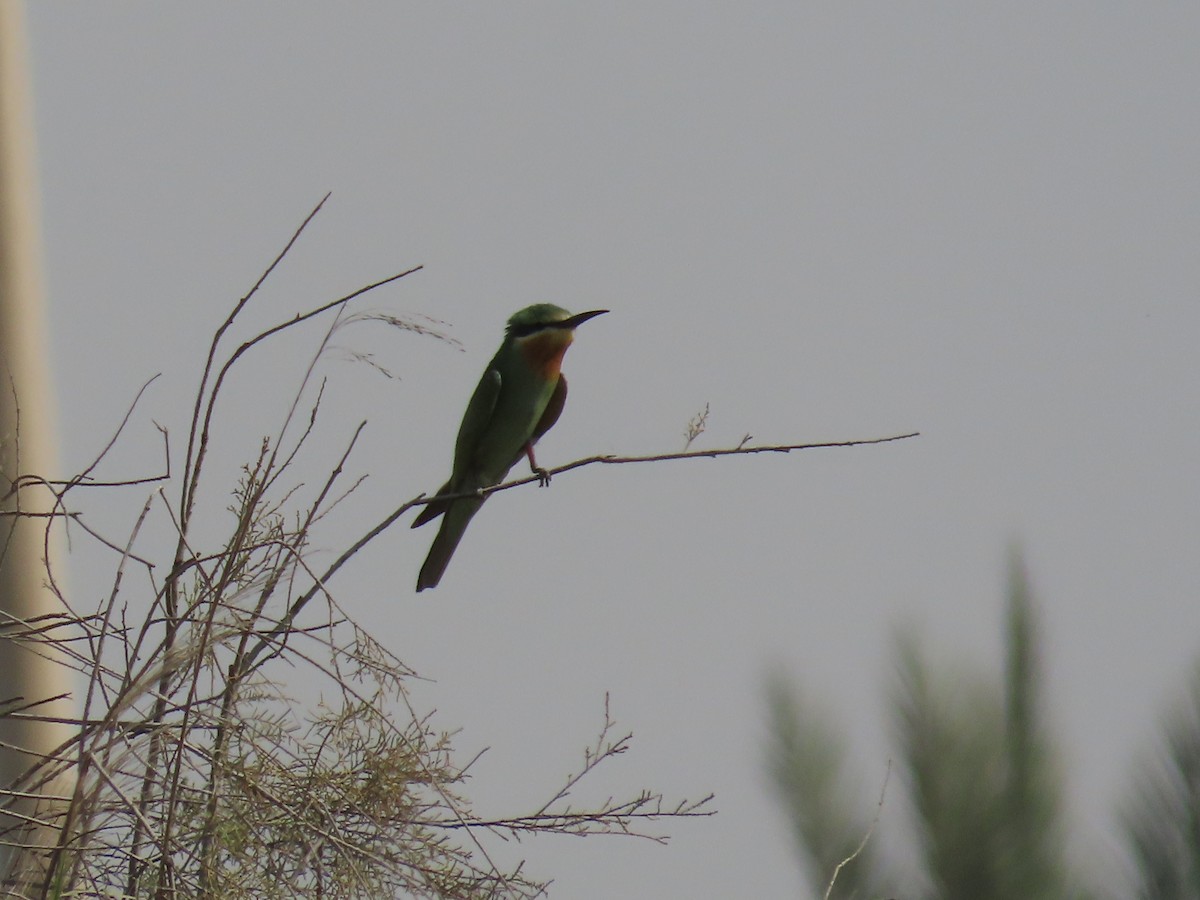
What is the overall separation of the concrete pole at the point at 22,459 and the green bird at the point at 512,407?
5.41 ft

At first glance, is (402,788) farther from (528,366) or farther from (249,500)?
(528,366)

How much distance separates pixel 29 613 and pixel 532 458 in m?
2.31

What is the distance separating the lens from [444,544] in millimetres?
4977

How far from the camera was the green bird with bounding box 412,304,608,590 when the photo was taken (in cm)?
514

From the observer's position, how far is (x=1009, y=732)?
24.2 feet

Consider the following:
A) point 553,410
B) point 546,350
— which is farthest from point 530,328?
point 553,410

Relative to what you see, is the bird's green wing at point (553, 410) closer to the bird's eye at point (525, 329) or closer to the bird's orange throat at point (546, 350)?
the bird's orange throat at point (546, 350)

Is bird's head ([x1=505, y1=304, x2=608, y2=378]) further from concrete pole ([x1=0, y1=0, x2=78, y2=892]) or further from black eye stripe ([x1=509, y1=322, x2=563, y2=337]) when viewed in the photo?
concrete pole ([x1=0, y1=0, x2=78, y2=892])

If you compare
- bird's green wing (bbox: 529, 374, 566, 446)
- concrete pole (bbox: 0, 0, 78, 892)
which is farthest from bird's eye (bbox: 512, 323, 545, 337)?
concrete pole (bbox: 0, 0, 78, 892)

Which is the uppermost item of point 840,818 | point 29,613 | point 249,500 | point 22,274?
point 22,274

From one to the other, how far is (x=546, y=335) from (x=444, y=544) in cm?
79

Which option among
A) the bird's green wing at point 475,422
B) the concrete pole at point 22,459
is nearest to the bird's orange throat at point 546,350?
the bird's green wing at point 475,422

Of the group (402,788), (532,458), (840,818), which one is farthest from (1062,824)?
(402,788)

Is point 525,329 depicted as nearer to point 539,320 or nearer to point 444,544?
point 539,320
